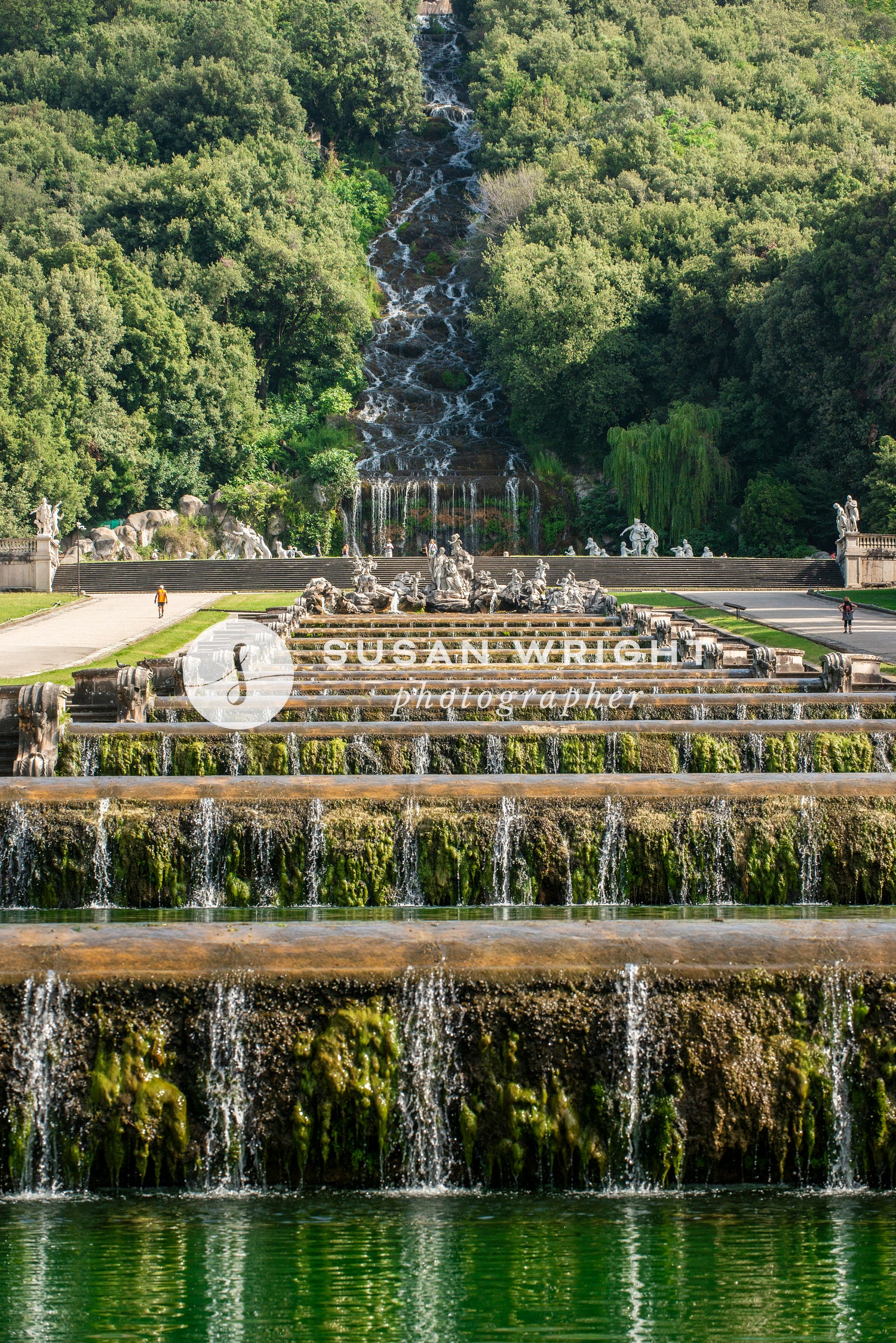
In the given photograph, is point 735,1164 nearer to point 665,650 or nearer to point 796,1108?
point 796,1108

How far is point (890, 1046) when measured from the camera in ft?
28.7

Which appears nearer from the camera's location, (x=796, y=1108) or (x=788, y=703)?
(x=796, y=1108)

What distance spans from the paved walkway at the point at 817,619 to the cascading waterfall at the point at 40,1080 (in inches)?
889

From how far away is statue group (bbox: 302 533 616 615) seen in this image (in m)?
35.8

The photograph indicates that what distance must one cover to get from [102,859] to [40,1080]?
545 centimetres

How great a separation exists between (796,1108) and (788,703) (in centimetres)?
1216

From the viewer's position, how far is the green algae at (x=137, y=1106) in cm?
866

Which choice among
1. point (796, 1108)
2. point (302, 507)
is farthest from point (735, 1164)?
point (302, 507)

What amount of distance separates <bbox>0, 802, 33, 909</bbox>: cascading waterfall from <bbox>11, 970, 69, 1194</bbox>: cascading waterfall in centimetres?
555

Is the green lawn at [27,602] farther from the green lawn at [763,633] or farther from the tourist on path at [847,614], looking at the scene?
the tourist on path at [847,614]

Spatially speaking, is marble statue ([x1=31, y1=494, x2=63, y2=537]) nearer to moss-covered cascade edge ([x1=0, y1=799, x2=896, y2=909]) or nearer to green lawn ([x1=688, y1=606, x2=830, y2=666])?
green lawn ([x1=688, y1=606, x2=830, y2=666])

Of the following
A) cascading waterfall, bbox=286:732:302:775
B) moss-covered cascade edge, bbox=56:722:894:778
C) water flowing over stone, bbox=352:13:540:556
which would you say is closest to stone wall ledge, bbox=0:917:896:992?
moss-covered cascade edge, bbox=56:722:894:778

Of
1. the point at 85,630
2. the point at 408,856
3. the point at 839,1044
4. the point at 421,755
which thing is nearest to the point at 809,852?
the point at 408,856

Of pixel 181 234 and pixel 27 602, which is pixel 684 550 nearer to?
pixel 27 602
